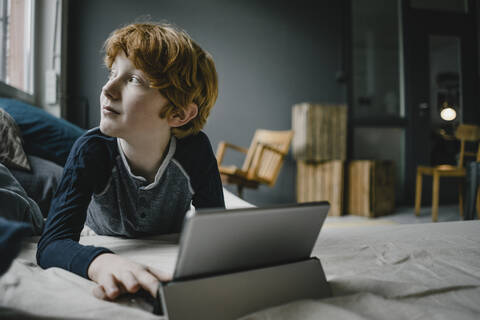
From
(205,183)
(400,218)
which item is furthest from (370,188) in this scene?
(205,183)

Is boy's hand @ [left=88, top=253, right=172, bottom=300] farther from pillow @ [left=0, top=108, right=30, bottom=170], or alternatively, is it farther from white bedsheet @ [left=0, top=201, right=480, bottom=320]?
pillow @ [left=0, top=108, right=30, bottom=170]

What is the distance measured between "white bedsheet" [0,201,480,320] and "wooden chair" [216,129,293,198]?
2153 mm

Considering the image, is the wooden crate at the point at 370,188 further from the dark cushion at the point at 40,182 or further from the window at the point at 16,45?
the window at the point at 16,45

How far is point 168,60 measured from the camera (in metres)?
0.84

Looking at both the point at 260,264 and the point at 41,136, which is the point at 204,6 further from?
the point at 260,264

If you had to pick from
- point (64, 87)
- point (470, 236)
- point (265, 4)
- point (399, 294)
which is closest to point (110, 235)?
point (399, 294)

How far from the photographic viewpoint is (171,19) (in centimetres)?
374

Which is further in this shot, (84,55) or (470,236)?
(84,55)

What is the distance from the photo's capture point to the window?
7.25 ft

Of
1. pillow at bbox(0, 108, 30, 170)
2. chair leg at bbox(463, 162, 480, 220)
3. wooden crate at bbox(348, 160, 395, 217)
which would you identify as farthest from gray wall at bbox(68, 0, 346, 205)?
pillow at bbox(0, 108, 30, 170)

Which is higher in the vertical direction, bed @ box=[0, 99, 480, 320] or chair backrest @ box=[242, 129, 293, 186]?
chair backrest @ box=[242, 129, 293, 186]

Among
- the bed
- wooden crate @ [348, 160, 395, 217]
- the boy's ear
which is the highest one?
the boy's ear

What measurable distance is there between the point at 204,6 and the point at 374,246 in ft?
11.8

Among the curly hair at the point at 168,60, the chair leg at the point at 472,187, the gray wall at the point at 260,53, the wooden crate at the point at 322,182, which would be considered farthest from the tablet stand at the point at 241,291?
the gray wall at the point at 260,53
